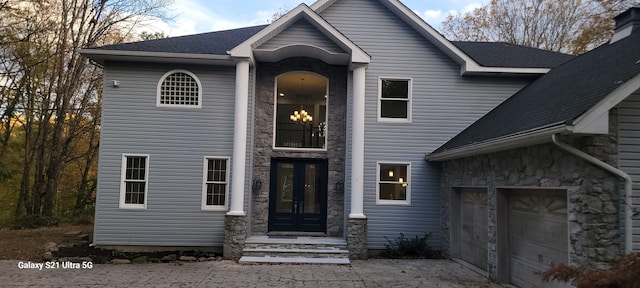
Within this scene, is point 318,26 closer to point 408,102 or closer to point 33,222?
point 408,102

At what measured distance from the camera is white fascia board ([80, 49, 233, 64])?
10531 mm

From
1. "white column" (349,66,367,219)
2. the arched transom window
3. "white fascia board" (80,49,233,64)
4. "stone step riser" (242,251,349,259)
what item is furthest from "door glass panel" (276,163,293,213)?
"white fascia board" (80,49,233,64)

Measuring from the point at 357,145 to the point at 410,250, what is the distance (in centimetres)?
302

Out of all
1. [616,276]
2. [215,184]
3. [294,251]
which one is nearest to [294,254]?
[294,251]

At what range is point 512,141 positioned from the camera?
6.68m

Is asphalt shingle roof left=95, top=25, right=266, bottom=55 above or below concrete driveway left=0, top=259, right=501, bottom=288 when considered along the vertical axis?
above

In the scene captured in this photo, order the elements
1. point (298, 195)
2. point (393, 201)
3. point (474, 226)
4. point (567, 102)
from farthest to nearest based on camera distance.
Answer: point (298, 195)
point (393, 201)
point (474, 226)
point (567, 102)

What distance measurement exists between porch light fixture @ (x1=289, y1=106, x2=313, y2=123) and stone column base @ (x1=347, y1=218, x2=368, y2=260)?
328cm

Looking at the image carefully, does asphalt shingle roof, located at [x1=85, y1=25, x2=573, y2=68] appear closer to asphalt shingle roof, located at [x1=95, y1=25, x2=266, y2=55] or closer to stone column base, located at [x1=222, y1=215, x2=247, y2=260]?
asphalt shingle roof, located at [x1=95, y1=25, x2=266, y2=55]

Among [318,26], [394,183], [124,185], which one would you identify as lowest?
[124,185]

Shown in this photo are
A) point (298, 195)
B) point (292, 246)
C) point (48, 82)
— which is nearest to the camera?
point (292, 246)

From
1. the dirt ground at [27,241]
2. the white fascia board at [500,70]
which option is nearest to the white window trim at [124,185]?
the dirt ground at [27,241]

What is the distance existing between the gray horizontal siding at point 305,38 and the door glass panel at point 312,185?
3299 millimetres

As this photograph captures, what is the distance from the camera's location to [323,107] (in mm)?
12328
